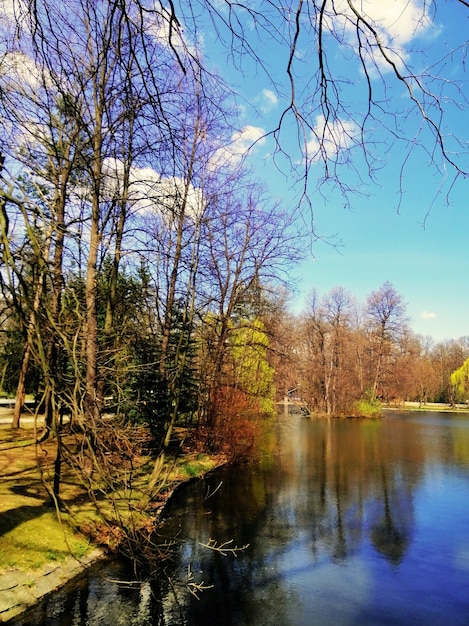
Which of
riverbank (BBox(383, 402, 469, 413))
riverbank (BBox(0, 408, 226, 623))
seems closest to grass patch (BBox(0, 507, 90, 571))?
riverbank (BBox(0, 408, 226, 623))

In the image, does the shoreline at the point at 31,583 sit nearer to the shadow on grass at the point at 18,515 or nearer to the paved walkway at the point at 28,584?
the paved walkway at the point at 28,584

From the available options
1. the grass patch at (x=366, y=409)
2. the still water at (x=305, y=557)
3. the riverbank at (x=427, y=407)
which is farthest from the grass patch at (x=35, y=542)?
the riverbank at (x=427, y=407)

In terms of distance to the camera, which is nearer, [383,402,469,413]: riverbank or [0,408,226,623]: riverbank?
[0,408,226,623]: riverbank

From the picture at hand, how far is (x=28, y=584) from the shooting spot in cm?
555

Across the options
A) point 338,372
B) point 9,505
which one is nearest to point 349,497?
point 9,505

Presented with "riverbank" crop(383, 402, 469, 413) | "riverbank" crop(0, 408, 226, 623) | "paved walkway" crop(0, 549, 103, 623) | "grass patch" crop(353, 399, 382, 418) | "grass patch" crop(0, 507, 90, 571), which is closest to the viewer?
"paved walkway" crop(0, 549, 103, 623)

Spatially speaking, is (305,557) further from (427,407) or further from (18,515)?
(427,407)

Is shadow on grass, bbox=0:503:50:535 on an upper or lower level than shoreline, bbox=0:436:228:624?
upper

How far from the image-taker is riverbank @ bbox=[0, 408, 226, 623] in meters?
5.39

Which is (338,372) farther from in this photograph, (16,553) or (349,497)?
(16,553)

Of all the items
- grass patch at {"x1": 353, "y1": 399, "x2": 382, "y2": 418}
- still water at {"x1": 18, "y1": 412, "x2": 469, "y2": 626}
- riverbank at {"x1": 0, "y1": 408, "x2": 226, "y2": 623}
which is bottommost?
still water at {"x1": 18, "y1": 412, "x2": 469, "y2": 626}

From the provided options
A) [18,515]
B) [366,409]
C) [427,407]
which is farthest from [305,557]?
[427,407]

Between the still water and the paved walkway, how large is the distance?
0.18 m

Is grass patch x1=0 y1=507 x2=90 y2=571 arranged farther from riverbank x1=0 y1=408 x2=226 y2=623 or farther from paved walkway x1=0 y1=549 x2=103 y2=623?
paved walkway x1=0 y1=549 x2=103 y2=623
